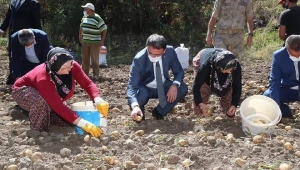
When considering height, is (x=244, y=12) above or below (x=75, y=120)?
above

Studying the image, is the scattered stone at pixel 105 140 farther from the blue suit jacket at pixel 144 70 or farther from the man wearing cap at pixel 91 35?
the man wearing cap at pixel 91 35

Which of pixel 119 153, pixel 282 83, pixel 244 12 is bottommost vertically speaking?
pixel 119 153

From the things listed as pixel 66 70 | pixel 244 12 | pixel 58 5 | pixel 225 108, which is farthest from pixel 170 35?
pixel 66 70

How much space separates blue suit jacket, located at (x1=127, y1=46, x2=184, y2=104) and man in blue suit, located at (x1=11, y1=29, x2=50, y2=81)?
1247 mm

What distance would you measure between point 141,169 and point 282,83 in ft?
7.30

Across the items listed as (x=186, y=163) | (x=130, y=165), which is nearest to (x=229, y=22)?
(x=186, y=163)

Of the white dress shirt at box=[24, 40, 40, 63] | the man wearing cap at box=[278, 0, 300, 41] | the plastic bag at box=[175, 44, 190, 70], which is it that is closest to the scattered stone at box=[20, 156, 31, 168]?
the white dress shirt at box=[24, 40, 40, 63]

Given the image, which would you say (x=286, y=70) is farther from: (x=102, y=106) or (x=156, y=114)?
(x=102, y=106)

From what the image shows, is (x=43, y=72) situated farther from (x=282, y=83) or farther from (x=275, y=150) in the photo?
(x=282, y=83)

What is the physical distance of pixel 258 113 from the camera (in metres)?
4.66

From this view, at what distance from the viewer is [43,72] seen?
4316 mm

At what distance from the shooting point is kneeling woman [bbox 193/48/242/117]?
470 centimetres

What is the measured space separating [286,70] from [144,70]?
1.41 metres

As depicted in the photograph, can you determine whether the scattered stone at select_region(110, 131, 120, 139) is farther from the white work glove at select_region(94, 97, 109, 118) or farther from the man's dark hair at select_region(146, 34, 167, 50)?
the man's dark hair at select_region(146, 34, 167, 50)
